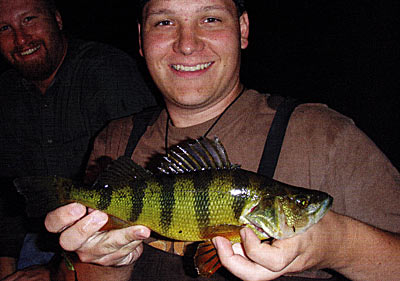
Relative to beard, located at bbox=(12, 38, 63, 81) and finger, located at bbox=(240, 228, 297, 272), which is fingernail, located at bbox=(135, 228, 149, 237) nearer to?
finger, located at bbox=(240, 228, 297, 272)

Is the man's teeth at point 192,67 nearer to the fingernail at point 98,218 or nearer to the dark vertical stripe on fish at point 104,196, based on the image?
the dark vertical stripe on fish at point 104,196

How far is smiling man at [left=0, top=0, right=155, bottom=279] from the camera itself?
3420 millimetres

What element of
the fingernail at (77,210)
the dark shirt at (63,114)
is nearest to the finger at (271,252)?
the fingernail at (77,210)

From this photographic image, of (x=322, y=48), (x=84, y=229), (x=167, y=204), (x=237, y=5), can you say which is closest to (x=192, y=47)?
(x=237, y=5)

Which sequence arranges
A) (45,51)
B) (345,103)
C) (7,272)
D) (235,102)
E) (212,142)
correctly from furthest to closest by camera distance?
(345,103)
(45,51)
(7,272)
(235,102)
(212,142)

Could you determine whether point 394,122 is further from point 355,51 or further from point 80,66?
point 80,66

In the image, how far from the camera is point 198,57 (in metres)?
1.96

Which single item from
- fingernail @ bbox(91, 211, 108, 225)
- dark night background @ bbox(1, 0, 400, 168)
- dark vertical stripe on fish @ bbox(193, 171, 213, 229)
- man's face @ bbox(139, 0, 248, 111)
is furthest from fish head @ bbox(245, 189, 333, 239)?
dark night background @ bbox(1, 0, 400, 168)

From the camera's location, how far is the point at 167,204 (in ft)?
5.01

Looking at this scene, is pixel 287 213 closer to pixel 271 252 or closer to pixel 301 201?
pixel 301 201

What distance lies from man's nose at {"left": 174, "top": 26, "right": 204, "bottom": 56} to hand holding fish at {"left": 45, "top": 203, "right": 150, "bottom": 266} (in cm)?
111

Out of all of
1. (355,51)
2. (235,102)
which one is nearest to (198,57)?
(235,102)

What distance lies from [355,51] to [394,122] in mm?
2876

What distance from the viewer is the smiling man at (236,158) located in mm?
1438
